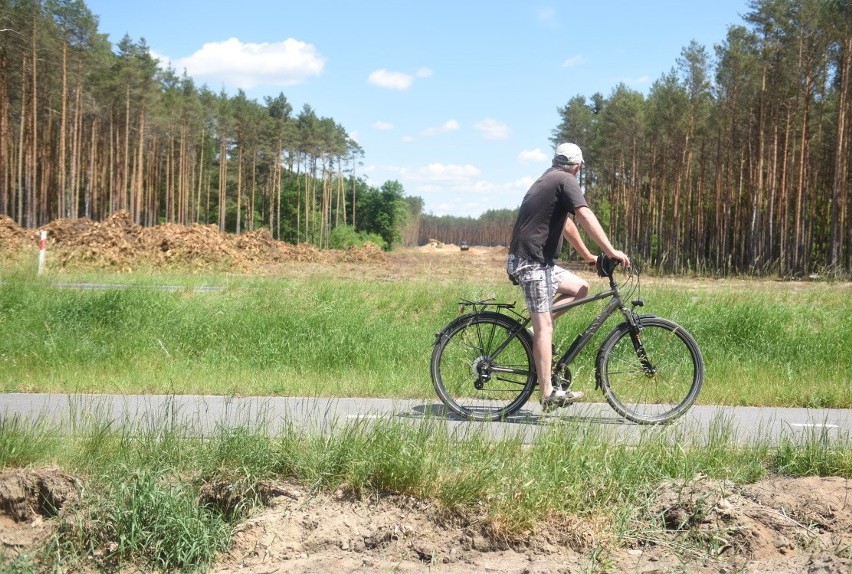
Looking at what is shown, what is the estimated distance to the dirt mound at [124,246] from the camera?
27.7 metres

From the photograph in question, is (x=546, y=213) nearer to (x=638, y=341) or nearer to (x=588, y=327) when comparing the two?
(x=588, y=327)

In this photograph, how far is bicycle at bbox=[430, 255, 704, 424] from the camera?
746 centimetres

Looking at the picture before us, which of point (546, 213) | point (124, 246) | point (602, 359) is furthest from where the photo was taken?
point (124, 246)

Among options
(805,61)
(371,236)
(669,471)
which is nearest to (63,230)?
(669,471)

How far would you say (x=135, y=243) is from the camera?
30234 millimetres

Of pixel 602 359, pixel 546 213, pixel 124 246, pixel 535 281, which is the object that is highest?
pixel 546 213

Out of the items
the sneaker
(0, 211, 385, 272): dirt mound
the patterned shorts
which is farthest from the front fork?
(0, 211, 385, 272): dirt mound

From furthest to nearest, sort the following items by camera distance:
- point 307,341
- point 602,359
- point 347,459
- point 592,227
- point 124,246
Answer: point 124,246 < point 307,341 < point 602,359 < point 592,227 < point 347,459

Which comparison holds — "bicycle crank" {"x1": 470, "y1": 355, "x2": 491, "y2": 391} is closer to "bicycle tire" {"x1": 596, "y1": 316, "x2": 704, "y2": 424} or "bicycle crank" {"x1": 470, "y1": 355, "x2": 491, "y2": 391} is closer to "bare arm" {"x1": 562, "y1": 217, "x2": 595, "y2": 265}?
"bicycle tire" {"x1": 596, "y1": 316, "x2": 704, "y2": 424}

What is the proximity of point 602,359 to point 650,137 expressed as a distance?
5972 centimetres

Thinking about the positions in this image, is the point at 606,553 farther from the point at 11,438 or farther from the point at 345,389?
the point at 345,389

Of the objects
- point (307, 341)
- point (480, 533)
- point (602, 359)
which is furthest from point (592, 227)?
point (307, 341)

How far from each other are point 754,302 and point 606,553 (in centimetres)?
1209

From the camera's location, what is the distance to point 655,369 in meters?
7.50
